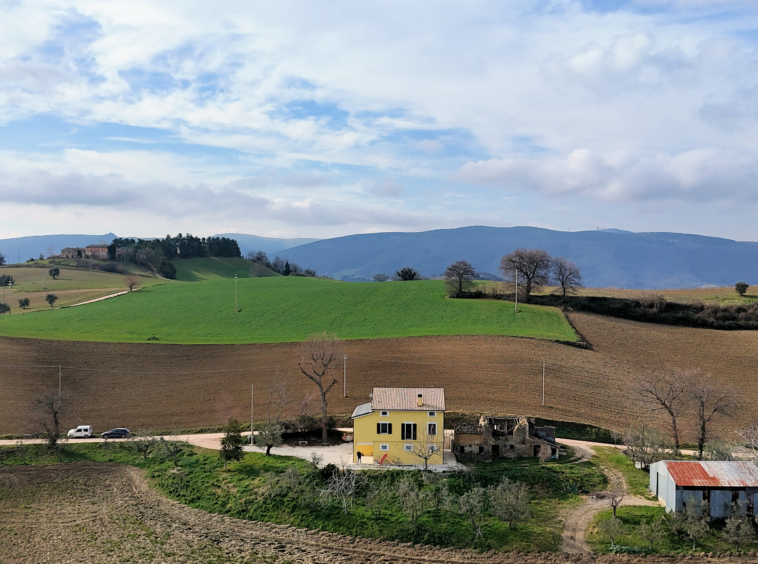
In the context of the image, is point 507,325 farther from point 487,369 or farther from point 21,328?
point 21,328

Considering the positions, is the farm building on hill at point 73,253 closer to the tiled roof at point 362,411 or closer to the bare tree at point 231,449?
the bare tree at point 231,449

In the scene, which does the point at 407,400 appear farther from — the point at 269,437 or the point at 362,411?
the point at 269,437

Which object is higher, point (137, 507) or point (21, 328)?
point (21, 328)

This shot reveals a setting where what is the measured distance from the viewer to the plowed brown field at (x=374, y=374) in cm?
5316

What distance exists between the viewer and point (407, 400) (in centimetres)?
4494

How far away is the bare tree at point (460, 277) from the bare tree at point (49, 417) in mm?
59880

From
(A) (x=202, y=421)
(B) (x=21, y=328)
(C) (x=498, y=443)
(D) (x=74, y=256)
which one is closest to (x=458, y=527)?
(C) (x=498, y=443)

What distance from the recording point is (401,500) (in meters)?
37.3

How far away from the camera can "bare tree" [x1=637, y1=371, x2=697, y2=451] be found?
158 feet

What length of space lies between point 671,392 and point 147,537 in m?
40.2

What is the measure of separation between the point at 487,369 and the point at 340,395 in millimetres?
14890

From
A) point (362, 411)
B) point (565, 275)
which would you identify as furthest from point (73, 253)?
point (362, 411)

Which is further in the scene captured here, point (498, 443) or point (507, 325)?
point (507, 325)

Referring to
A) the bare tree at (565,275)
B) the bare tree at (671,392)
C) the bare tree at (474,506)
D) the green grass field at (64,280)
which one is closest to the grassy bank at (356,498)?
the bare tree at (474,506)
